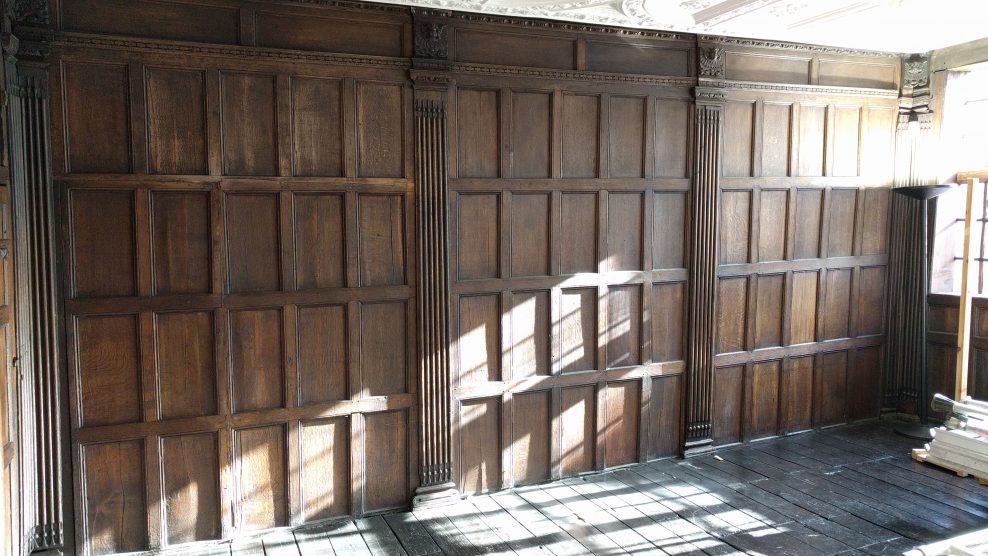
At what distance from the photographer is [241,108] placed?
4047 millimetres

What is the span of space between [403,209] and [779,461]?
11.0ft

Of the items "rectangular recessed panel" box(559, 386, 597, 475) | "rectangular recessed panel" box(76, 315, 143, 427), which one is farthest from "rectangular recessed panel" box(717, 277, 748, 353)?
"rectangular recessed panel" box(76, 315, 143, 427)

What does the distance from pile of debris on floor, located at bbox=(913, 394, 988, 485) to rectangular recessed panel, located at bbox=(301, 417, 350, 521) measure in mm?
4200

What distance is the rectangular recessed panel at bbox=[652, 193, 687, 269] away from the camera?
17.1 feet

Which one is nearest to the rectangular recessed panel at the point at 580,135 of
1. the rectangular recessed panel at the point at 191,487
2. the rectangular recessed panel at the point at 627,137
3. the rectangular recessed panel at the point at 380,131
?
the rectangular recessed panel at the point at 627,137

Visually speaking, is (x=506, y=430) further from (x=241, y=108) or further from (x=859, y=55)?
(x=859, y=55)

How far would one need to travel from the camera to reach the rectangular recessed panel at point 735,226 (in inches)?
214

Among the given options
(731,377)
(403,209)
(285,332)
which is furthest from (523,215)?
(731,377)

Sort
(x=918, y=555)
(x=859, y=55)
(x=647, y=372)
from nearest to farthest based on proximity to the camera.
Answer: (x=918, y=555), (x=647, y=372), (x=859, y=55)

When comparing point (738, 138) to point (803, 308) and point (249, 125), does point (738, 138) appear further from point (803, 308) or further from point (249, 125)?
point (249, 125)

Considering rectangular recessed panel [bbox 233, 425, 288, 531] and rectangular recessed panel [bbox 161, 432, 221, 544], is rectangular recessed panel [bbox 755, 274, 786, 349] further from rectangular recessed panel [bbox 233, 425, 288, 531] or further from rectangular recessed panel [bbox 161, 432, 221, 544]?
rectangular recessed panel [bbox 161, 432, 221, 544]

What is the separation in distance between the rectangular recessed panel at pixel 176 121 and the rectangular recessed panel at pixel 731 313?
380cm

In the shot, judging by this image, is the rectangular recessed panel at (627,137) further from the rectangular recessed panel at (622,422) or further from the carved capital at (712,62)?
the rectangular recessed panel at (622,422)

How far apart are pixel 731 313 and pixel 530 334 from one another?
1.75 m
